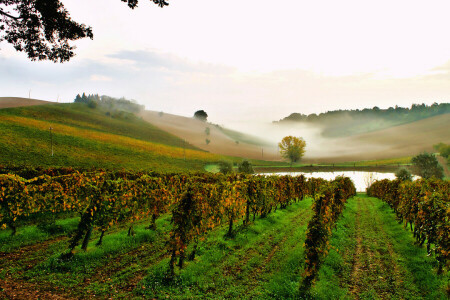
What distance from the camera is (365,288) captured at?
9.51 m

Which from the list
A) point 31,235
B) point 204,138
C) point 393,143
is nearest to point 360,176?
point 393,143

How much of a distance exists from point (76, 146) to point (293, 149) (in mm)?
100676

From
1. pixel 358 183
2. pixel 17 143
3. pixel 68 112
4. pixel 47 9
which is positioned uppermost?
pixel 68 112

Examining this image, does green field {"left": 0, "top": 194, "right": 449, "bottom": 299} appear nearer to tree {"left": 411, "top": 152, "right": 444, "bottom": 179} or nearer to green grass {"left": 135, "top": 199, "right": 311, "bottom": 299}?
green grass {"left": 135, "top": 199, "right": 311, "bottom": 299}

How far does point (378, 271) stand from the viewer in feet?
36.4

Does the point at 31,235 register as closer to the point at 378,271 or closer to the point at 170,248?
the point at 170,248

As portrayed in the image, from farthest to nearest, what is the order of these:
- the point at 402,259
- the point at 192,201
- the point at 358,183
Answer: the point at 358,183 < the point at 402,259 < the point at 192,201

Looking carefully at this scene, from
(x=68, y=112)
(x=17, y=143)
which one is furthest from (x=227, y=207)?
(x=68, y=112)

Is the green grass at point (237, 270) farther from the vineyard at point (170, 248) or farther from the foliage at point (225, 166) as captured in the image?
the foliage at point (225, 166)

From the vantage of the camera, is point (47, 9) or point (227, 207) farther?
point (227, 207)

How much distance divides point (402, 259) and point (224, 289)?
9.65m

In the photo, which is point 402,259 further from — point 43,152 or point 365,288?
point 43,152

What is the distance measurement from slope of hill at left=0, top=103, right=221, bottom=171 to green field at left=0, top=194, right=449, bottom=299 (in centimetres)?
4178

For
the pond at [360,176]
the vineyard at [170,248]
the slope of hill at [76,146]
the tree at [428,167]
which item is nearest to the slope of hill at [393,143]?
the tree at [428,167]
